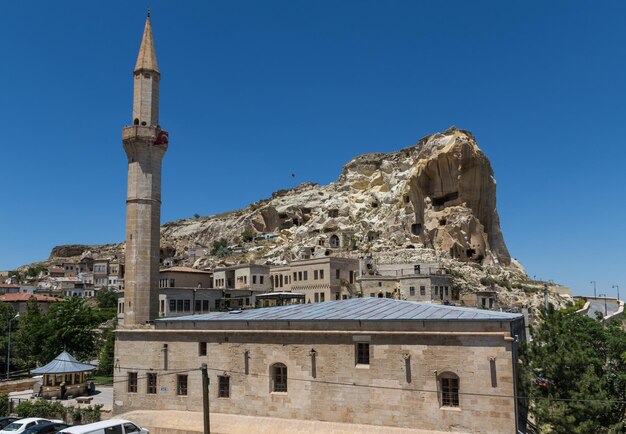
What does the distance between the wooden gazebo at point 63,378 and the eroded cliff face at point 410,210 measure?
52205 millimetres

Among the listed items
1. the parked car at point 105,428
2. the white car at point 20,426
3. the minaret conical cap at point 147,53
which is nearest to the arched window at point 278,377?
the parked car at point 105,428

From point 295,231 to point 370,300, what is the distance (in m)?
84.4

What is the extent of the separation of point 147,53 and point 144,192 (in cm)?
942

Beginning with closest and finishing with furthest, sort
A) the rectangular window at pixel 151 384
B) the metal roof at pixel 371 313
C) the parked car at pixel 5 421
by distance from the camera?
the metal roof at pixel 371 313, the parked car at pixel 5 421, the rectangular window at pixel 151 384

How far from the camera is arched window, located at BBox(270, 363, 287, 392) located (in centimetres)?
2316

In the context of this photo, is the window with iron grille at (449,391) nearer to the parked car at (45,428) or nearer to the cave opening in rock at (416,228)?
the parked car at (45,428)

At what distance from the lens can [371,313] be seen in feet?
76.0

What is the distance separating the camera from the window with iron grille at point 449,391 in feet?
Answer: 65.4

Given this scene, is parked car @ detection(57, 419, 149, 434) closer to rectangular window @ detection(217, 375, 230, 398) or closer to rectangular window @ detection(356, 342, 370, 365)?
rectangular window @ detection(217, 375, 230, 398)

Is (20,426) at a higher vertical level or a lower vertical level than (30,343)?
lower

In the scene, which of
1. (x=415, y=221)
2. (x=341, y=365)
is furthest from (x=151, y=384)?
(x=415, y=221)

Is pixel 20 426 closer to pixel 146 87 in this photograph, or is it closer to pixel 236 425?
pixel 236 425

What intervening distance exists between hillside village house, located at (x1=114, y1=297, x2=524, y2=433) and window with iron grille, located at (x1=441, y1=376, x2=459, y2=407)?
4 cm

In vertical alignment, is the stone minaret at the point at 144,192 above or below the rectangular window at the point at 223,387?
above
